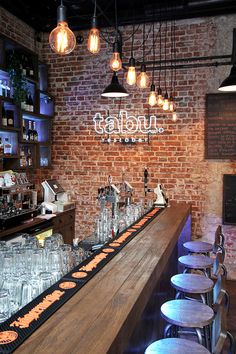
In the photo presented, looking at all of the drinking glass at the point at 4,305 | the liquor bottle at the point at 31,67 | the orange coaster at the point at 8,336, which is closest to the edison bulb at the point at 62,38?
the drinking glass at the point at 4,305

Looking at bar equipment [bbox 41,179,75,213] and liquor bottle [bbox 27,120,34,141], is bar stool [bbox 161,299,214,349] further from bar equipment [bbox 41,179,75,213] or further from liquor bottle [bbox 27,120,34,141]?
liquor bottle [bbox 27,120,34,141]

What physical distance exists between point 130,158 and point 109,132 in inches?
21.3

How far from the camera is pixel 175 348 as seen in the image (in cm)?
175

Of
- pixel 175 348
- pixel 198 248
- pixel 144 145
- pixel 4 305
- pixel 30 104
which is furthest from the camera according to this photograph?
pixel 144 145

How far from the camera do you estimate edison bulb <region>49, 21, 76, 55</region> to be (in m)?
2.10

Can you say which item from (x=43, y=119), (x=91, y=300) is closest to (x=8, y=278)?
(x=91, y=300)

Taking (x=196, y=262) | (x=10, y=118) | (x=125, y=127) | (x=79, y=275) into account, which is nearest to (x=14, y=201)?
(x=10, y=118)

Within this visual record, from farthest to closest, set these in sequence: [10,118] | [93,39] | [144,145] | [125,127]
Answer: [125,127] < [144,145] < [10,118] < [93,39]

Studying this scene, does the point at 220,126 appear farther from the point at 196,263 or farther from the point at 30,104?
the point at 30,104

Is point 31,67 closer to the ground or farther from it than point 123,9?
closer to the ground

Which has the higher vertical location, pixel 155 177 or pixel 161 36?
pixel 161 36

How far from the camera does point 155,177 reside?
545 cm

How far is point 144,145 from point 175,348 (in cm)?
396

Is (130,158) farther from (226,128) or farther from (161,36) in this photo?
(161,36)
